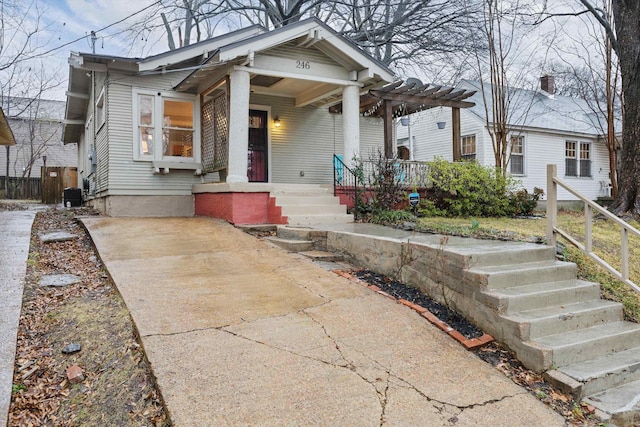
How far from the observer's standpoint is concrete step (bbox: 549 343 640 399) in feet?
10.6

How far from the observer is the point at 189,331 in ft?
11.4

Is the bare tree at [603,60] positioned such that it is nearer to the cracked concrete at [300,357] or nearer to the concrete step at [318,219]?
the concrete step at [318,219]

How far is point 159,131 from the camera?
415 inches

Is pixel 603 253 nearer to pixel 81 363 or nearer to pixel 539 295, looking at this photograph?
pixel 539 295

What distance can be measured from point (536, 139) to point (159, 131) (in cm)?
1449

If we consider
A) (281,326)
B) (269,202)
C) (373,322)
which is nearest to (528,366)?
(373,322)

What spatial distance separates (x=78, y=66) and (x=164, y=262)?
6.89 meters

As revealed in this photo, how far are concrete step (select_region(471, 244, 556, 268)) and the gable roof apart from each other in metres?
12.7

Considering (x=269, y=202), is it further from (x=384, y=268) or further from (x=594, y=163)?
(x=594, y=163)

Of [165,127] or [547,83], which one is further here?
[547,83]

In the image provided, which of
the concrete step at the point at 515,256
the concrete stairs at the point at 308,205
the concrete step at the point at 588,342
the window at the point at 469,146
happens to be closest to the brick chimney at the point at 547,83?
the window at the point at 469,146

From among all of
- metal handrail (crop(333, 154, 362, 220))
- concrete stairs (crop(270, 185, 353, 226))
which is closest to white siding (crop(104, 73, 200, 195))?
concrete stairs (crop(270, 185, 353, 226))

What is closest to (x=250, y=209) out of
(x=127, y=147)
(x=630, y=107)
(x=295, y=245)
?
(x=295, y=245)

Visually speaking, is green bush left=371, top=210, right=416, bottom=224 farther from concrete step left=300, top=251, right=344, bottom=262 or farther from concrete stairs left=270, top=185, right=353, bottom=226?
concrete step left=300, top=251, right=344, bottom=262
